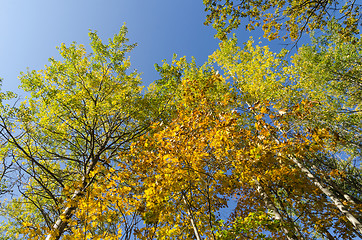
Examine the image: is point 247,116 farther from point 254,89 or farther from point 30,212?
point 30,212

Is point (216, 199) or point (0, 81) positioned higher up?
point (0, 81)

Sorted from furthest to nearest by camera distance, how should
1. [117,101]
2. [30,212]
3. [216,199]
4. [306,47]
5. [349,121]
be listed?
[306,47]
[349,121]
[30,212]
[117,101]
[216,199]

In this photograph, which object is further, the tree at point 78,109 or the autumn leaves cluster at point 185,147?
the tree at point 78,109

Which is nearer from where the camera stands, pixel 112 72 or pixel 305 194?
pixel 112 72

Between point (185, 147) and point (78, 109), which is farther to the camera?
point (78, 109)

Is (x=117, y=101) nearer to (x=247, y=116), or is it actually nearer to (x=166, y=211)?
(x=166, y=211)

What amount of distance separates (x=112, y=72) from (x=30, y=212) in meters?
7.64

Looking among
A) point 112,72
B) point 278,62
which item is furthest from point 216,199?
point 278,62

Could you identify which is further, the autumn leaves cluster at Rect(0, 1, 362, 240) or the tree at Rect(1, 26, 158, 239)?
the tree at Rect(1, 26, 158, 239)

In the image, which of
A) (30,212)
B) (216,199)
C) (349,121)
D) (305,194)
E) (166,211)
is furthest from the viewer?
(349,121)

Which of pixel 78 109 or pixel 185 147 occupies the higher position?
pixel 78 109

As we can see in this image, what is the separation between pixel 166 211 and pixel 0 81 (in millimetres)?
8122

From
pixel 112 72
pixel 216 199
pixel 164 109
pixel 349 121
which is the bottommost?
pixel 216 199

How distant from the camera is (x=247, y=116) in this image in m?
8.87
